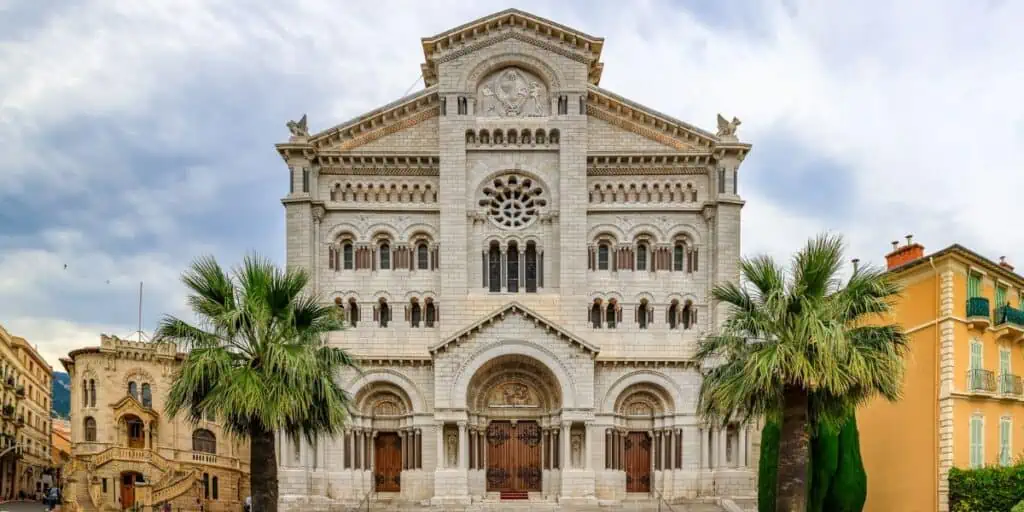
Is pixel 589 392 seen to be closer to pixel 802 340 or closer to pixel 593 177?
pixel 593 177

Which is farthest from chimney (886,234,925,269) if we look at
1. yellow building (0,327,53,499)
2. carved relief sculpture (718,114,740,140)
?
yellow building (0,327,53,499)

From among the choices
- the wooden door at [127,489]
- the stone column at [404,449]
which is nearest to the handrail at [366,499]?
the stone column at [404,449]

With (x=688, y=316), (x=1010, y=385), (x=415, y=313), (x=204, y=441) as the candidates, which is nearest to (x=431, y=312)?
(x=415, y=313)

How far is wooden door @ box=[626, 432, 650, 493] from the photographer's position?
47.9 m

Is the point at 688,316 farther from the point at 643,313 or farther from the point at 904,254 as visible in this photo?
the point at 904,254

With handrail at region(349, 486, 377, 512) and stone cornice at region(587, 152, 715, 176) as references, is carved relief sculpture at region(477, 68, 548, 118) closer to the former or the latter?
stone cornice at region(587, 152, 715, 176)

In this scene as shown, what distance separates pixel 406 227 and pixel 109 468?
78.0 feet

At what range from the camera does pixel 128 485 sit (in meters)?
59.1

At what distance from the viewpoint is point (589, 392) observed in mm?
45688

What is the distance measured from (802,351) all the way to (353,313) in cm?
2628

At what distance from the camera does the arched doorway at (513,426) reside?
47062 millimetres

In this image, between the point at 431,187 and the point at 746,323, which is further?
the point at 431,187

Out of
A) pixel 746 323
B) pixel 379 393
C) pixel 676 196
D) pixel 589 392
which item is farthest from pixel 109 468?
pixel 746 323

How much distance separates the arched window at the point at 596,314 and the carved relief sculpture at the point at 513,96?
356 inches
